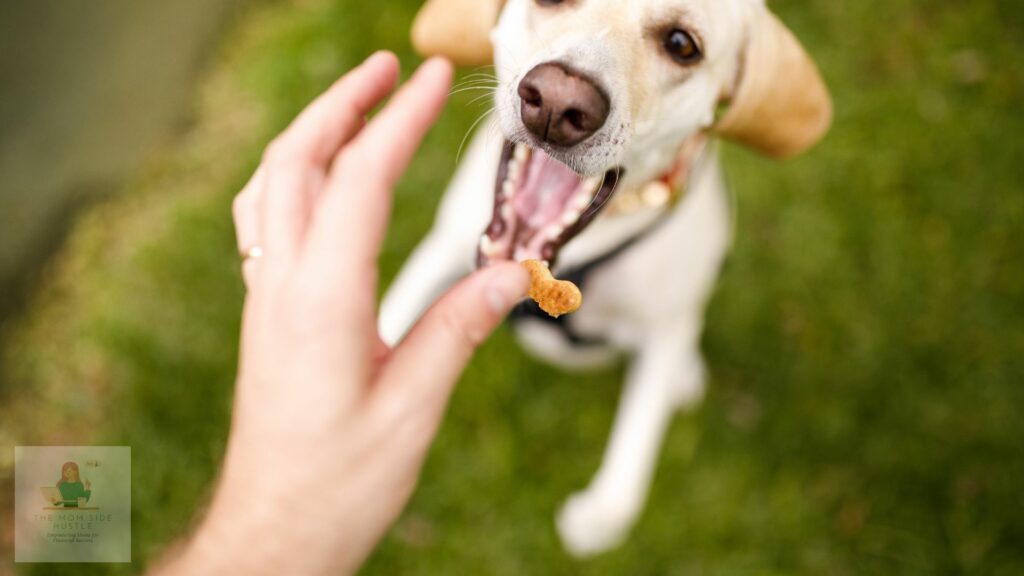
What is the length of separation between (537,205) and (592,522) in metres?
1.29

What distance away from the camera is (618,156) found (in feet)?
5.35

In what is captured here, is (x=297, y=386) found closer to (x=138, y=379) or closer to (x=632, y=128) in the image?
(x=632, y=128)

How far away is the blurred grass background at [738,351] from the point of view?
291cm

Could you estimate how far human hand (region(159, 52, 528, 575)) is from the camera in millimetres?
1145

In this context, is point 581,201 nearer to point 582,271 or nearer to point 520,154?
point 520,154

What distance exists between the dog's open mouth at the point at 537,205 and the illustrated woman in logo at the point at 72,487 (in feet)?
6.00

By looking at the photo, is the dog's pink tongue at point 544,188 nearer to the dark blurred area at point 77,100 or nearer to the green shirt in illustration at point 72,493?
the green shirt in illustration at point 72,493

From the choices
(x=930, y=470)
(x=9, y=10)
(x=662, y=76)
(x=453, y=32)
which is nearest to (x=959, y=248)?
(x=930, y=470)

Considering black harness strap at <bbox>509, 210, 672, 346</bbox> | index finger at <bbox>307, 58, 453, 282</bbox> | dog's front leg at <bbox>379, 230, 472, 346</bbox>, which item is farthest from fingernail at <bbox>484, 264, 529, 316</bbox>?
dog's front leg at <bbox>379, 230, 472, 346</bbox>

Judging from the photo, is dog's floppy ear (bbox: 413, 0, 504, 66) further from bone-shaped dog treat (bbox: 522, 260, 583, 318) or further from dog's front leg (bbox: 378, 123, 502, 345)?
bone-shaped dog treat (bbox: 522, 260, 583, 318)

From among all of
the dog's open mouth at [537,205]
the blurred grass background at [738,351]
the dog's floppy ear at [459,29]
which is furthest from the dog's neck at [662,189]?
the blurred grass background at [738,351]

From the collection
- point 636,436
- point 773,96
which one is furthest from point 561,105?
point 636,436

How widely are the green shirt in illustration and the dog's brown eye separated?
7.78 ft

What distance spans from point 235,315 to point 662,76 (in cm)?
206
